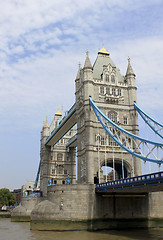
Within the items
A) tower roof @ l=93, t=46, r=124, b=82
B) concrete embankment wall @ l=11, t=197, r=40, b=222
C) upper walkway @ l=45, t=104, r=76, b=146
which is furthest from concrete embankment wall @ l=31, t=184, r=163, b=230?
concrete embankment wall @ l=11, t=197, r=40, b=222

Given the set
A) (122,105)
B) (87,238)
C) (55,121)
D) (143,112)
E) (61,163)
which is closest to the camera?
(87,238)

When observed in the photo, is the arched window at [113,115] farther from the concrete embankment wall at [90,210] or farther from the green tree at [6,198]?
the green tree at [6,198]

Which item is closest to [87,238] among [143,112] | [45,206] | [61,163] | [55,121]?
[45,206]

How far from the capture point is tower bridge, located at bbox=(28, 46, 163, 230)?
30297 millimetres

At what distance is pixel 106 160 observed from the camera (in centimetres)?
3681

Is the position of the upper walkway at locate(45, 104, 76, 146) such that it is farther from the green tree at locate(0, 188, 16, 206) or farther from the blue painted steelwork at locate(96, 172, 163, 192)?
the green tree at locate(0, 188, 16, 206)

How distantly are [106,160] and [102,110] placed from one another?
7.28 metres

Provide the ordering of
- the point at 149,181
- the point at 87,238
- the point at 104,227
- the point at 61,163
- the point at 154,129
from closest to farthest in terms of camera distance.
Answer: the point at 149,181, the point at 87,238, the point at 104,227, the point at 154,129, the point at 61,163

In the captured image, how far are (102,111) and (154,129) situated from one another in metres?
8.04

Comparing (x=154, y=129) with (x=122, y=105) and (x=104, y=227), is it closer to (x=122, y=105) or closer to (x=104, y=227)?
(x=122, y=105)

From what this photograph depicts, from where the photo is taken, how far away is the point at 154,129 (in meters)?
34.8

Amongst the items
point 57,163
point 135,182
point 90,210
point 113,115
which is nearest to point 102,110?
point 113,115

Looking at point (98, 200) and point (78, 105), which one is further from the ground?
point (78, 105)

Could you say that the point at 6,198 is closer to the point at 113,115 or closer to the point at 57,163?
the point at 57,163
